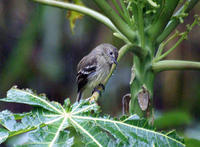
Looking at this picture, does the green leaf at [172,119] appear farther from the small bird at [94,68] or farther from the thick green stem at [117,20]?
the thick green stem at [117,20]

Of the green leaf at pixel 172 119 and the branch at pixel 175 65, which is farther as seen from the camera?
the green leaf at pixel 172 119

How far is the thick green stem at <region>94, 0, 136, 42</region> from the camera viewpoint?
144 centimetres

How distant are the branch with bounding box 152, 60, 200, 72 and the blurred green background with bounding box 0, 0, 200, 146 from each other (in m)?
1.20

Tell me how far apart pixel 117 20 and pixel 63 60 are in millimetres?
3430

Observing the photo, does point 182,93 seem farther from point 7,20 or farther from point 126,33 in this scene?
point 7,20

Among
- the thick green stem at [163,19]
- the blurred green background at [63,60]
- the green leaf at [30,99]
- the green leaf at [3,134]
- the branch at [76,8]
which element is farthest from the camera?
the blurred green background at [63,60]

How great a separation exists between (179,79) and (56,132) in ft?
7.91

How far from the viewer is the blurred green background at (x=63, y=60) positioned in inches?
135

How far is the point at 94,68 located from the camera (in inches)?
124

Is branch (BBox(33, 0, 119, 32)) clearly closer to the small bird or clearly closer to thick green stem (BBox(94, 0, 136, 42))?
thick green stem (BBox(94, 0, 136, 42))

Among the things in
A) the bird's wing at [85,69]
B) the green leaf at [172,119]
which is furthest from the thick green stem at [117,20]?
the bird's wing at [85,69]

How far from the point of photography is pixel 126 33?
1.54 m

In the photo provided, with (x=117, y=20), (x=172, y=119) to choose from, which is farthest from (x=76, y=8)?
(x=172, y=119)

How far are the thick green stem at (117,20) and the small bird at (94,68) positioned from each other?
4.29 feet
